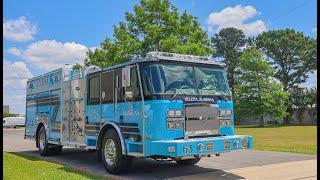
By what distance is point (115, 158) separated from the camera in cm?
1166

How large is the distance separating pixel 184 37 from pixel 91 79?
22.2m

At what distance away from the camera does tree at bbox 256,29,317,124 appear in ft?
257

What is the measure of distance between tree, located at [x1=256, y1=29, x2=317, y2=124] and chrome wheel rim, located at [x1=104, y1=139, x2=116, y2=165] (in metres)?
69.1

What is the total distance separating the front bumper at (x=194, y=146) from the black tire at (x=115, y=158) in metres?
1.15

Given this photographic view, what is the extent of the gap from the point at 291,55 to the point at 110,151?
71446 mm

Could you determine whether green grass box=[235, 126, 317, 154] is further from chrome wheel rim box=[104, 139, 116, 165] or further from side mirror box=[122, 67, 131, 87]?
side mirror box=[122, 67, 131, 87]

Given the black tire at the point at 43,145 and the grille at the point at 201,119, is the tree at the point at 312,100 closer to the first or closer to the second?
the black tire at the point at 43,145

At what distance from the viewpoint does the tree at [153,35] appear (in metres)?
33.2

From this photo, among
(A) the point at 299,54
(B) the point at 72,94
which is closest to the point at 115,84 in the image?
(B) the point at 72,94

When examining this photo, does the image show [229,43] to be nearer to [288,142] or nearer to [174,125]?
[288,142]

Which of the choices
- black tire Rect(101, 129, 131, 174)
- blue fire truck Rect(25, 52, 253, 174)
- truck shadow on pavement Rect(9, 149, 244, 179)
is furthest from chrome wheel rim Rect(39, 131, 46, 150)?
black tire Rect(101, 129, 131, 174)

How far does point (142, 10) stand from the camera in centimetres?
3494

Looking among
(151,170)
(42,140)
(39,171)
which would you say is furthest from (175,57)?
(42,140)

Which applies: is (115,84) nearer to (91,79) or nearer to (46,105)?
(91,79)
